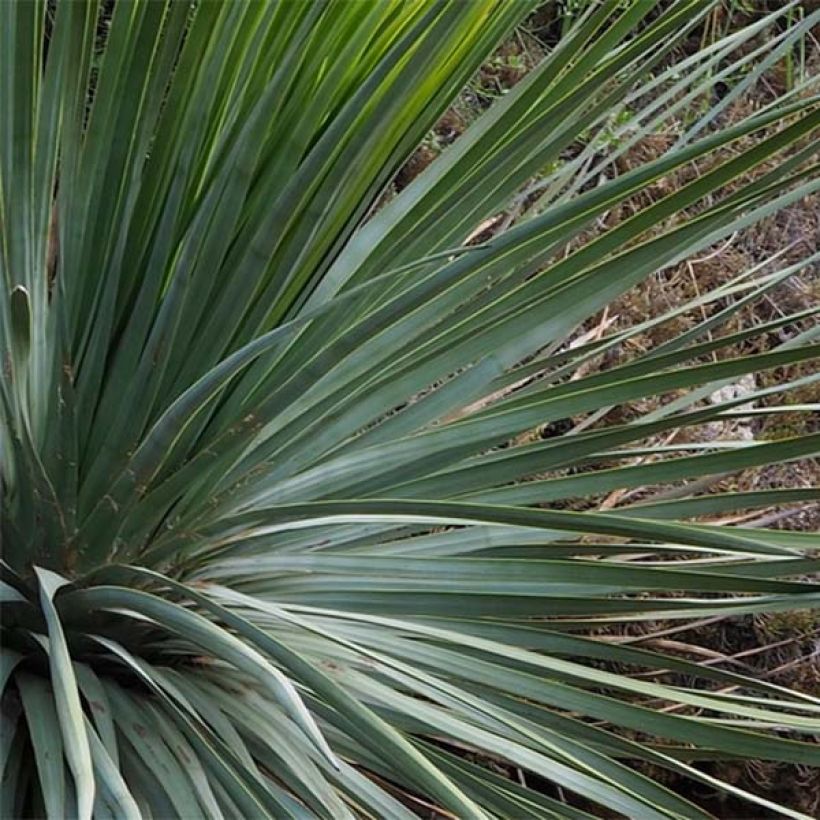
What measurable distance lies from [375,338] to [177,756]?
0.40m

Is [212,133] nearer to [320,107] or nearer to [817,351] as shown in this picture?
[320,107]

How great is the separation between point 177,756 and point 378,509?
0.30 metres

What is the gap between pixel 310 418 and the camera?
3.05 feet

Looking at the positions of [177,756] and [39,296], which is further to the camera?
[39,296]

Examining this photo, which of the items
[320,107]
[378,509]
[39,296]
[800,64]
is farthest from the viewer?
[800,64]

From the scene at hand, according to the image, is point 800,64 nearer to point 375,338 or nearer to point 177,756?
point 375,338

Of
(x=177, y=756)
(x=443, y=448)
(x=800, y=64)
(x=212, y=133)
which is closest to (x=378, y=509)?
(x=443, y=448)

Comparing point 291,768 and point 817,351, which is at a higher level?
point 817,351

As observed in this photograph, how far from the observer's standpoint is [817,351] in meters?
0.76

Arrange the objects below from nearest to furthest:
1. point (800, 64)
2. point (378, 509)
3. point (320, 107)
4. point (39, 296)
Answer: point (378, 509)
point (320, 107)
point (39, 296)
point (800, 64)

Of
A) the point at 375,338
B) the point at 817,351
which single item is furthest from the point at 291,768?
the point at 817,351

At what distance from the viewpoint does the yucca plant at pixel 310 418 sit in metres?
0.78

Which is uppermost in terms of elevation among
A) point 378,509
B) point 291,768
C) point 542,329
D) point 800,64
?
point 800,64

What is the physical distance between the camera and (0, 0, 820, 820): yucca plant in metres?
0.78
